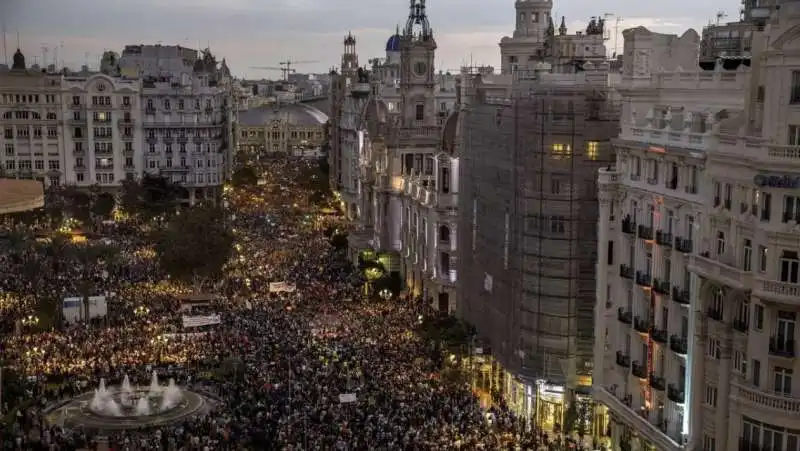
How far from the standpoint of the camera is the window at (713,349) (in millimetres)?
31531

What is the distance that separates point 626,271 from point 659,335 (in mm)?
3557

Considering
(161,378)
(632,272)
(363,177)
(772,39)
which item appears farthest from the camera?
(363,177)

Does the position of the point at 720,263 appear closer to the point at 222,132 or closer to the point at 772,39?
the point at 772,39

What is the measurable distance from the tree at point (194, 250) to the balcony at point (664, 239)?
4342 cm

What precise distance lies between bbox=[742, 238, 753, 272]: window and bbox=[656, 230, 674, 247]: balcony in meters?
4.47

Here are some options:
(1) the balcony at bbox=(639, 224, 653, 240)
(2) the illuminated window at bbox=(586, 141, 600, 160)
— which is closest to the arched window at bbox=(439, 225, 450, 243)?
(2) the illuminated window at bbox=(586, 141, 600, 160)

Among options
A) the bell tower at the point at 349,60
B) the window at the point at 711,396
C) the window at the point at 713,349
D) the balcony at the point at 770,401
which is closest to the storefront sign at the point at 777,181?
the window at the point at 713,349

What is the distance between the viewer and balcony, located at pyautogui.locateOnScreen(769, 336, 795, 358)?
1134 inches

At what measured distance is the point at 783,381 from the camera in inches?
1156

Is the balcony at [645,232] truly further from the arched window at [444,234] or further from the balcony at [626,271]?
the arched window at [444,234]

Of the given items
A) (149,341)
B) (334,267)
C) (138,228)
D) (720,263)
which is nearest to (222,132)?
(138,228)

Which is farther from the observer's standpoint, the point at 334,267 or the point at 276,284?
the point at 334,267

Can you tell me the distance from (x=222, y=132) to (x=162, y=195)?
2311 cm

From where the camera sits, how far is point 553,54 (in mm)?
69062
